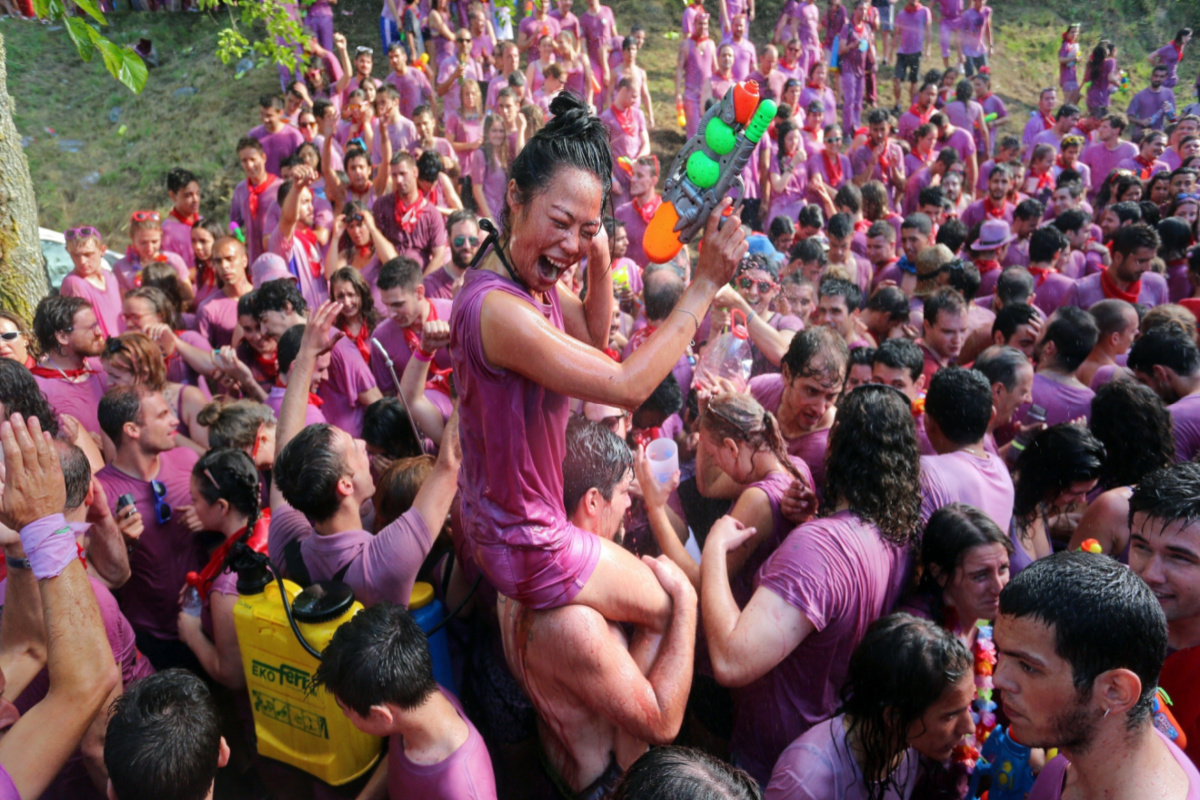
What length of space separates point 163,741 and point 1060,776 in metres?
2.30

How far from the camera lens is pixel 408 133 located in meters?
9.58

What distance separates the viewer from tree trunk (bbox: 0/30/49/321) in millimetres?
5113

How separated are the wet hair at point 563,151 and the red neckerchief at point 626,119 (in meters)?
8.60

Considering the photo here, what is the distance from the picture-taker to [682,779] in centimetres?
156

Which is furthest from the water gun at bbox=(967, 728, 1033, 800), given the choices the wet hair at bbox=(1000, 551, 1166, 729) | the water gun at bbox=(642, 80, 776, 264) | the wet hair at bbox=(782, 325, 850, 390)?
the water gun at bbox=(642, 80, 776, 264)

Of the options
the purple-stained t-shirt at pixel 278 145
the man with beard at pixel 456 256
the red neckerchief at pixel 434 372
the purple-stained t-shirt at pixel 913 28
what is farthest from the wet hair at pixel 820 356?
the purple-stained t-shirt at pixel 913 28

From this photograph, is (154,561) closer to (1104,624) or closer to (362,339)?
A: (362,339)

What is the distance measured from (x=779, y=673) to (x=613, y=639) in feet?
2.61

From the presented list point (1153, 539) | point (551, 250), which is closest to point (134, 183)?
point (551, 250)

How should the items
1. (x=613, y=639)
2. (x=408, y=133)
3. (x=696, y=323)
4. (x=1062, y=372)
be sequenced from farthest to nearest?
1. (x=408, y=133)
2. (x=1062, y=372)
3. (x=613, y=639)
4. (x=696, y=323)

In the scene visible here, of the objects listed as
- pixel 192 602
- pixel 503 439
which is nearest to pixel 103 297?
pixel 192 602

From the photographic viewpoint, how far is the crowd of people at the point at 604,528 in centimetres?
202

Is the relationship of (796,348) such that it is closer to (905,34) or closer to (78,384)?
(78,384)

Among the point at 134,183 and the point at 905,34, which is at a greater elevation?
the point at 905,34
